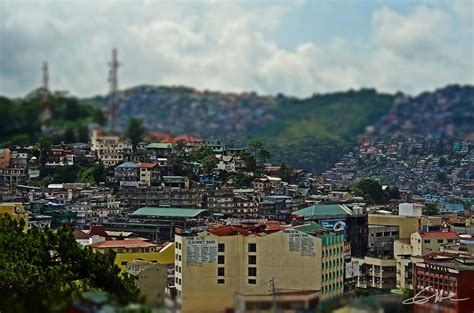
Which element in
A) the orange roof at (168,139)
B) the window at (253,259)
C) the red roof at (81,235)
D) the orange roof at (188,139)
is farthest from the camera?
the orange roof at (188,139)

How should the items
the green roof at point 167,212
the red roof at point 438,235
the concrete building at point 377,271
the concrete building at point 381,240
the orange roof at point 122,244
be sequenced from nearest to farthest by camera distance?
the orange roof at point 122,244, the concrete building at point 377,271, the red roof at point 438,235, the concrete building at point 381,240, the green roof at point 167,212

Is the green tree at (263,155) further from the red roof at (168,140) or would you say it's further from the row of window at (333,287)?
the row of window at (333,287)

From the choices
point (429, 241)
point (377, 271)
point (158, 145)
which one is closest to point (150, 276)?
point (377, 271)

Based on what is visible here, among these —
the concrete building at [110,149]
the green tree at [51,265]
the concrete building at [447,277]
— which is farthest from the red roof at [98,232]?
the green tree at [51,265]

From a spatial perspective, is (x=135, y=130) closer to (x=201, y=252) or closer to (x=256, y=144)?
(x=256, y=144)

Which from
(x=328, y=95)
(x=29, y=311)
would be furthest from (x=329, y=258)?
(x=29, y=311)

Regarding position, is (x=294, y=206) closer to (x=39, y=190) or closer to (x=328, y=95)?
(x=328, y=95)

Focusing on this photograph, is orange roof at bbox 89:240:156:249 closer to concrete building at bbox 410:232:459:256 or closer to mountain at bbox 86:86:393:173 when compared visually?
mountain at bbox 86:86:393:173
